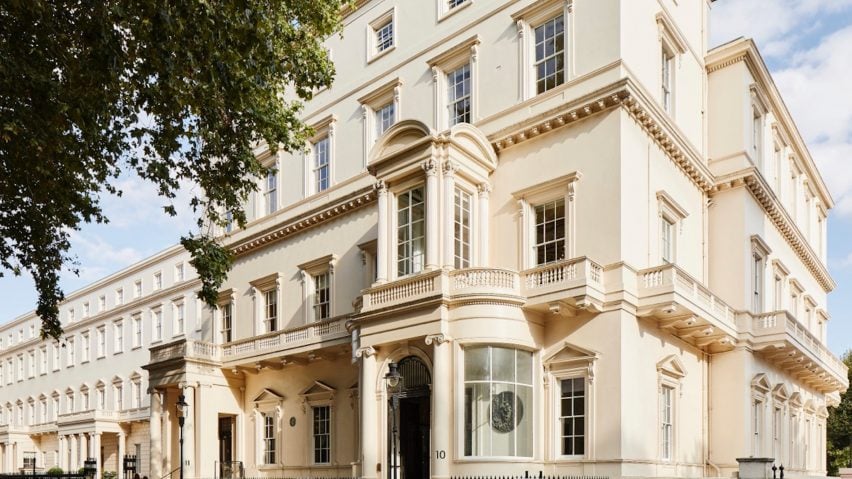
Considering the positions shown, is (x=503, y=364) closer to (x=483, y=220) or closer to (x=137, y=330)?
(x=483, y=220)

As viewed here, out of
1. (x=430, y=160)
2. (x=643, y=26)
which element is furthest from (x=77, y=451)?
(x=643, y=26)

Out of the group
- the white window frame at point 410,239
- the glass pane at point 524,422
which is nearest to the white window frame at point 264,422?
the white window frame at point 410,239

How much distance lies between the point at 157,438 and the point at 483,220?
1610 centimetres

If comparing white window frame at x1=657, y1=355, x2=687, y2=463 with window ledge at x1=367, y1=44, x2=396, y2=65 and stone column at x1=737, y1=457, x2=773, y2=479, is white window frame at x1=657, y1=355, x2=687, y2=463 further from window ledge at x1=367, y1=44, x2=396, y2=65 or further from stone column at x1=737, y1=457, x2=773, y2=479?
window ledge at x1=367, y1=44, x2=396, y2=65

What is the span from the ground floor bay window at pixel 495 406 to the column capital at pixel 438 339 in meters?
0.54

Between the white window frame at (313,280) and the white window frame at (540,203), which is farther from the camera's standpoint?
the white window frame at (313,280)

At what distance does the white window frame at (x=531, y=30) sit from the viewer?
20859 mm

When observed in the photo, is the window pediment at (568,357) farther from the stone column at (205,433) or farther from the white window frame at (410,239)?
the stone column at (205,433)

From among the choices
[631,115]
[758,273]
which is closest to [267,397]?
[631,115]

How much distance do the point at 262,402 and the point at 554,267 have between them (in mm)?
14539

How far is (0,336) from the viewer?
7850 centimetres

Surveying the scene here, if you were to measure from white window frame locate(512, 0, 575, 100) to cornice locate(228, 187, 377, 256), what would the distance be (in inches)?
257

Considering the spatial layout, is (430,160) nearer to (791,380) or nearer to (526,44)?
(526,44)

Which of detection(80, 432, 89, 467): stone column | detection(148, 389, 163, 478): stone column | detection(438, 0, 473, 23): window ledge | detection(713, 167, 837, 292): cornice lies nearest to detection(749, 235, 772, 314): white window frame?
detection(713, 167, 837, 292): cornice
